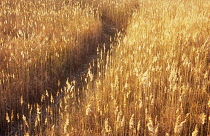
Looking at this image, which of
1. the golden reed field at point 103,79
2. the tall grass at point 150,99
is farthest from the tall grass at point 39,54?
the tall grass at point 150,99

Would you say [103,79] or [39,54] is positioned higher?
[39,54]

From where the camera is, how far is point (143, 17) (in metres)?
6.88

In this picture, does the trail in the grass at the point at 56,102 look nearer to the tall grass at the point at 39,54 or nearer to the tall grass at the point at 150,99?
the tall grass at the point at 39,54

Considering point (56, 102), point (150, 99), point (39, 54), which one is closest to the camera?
point (150, 99)

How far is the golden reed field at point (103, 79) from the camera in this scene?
2.53 metres

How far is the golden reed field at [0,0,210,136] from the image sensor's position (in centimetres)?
253

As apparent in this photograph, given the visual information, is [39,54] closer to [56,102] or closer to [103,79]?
[56,102]

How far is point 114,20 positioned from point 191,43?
3.97 m

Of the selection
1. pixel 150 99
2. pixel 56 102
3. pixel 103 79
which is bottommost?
pixel 56 102

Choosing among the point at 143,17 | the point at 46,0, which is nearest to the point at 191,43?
the point at 143,17

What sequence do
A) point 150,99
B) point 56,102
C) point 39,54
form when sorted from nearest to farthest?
point 150,99, point 56,102, point 39,54

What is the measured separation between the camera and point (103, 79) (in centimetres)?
365

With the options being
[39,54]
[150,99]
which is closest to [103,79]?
[150,99]

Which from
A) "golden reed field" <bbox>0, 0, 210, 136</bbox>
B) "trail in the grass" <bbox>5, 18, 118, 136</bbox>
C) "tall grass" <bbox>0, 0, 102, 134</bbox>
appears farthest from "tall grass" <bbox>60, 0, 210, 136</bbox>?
"tall grass" <bbox>0, 0, 102, 134</bbox>
